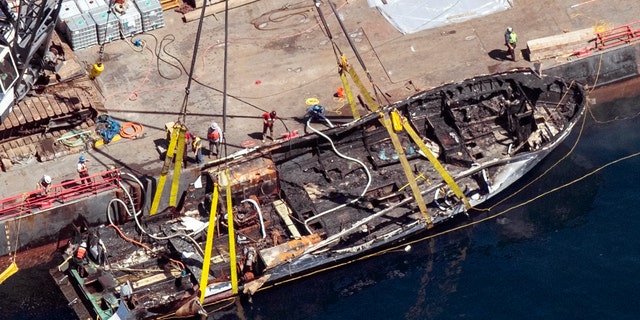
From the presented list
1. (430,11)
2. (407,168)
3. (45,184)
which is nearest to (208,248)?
(45,184)

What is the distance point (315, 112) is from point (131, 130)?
910 cm

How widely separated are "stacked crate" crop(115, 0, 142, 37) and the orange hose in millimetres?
6770

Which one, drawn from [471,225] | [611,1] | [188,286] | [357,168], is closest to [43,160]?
[188,286]

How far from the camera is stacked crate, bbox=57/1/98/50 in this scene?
2589 inches

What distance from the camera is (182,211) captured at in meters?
58.3

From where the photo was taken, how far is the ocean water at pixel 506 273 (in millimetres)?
55969

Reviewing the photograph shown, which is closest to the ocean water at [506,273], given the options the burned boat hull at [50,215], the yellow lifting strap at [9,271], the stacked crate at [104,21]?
the yellow lifting strap at [9,271]

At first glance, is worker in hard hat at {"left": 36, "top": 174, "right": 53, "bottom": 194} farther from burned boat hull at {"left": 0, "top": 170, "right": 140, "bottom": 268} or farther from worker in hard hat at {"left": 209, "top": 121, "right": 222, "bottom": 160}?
worker in hard hat at {"left": 209, "top": 121, "right": 222, "bottom": 160}

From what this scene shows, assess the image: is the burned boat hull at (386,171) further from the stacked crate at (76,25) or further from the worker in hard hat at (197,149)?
the stacked crate at (76,25)

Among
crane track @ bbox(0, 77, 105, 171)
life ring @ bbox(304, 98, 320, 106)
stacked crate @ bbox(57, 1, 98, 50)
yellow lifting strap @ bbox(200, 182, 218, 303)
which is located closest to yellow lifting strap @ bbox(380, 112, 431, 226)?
life ring @ bbox(304, 98, 320, 106)

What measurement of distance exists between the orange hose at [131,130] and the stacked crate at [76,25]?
6.20 meters

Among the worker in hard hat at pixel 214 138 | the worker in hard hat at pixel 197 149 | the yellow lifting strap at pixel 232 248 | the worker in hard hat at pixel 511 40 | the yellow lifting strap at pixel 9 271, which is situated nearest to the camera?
the yellow lifting strap at pixel 232 248

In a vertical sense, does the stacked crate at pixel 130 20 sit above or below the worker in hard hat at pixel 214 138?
above

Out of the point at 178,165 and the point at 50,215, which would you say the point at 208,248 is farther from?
the point at 50,215
